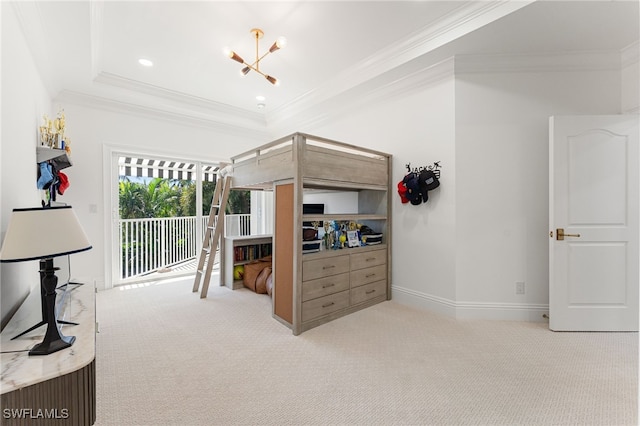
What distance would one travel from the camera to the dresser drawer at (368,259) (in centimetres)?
329

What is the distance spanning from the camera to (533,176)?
2971mm

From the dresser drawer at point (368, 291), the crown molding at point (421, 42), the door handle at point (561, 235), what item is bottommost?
the dresser drawer at point (368, 291)

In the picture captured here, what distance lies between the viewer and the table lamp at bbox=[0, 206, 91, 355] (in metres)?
1.18

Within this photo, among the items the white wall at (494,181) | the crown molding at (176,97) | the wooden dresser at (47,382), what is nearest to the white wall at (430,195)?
the white wall at (494,181)

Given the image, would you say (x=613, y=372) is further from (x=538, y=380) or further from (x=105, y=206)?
(x=105, y=206)

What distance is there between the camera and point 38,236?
4.00 feet

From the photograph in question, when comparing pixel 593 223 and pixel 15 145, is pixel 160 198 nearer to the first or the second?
pixel 15 145

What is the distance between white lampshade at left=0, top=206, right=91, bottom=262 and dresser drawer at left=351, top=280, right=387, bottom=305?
2.59 metres

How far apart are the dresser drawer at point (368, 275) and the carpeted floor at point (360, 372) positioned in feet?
1.23

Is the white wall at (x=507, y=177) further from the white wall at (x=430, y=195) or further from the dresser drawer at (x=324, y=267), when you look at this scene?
the dresser drawer at (x=324, y=267)

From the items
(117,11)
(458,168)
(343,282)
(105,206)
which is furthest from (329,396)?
(105,206)

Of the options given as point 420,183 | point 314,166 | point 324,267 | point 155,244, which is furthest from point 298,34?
point 155,244

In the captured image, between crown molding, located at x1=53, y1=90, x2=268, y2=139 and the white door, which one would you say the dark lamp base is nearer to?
the white door

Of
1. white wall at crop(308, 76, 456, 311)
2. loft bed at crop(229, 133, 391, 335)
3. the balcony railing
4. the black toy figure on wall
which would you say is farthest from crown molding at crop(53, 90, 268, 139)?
the black toy figure on wall
